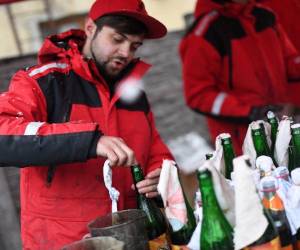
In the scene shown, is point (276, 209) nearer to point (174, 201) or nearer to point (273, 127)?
point (174, 201)

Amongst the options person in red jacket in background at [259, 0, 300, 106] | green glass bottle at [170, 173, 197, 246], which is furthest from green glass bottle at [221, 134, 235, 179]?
person in red jacket in background at [259, 0, 300, 106]

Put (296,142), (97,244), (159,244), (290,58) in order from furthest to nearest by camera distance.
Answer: (290,58)
(296,142)
(159,244)
(97,244)

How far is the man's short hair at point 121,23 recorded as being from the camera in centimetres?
248

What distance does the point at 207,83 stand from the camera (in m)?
3.68

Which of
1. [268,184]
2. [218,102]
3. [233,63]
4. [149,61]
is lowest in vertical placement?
[149,61]

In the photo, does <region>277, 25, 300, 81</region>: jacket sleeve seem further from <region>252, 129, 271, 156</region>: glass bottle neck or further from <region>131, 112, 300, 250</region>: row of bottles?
<region>131, 112, 300, 250</region>: row of bottles

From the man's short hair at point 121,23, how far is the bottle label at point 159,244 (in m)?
0.99

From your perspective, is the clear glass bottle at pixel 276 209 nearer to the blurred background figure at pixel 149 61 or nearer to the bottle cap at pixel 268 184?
the bottle cap at pixel 268 184

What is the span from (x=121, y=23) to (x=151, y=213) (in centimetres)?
85

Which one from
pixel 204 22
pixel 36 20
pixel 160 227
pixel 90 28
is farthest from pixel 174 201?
pixel 36 20

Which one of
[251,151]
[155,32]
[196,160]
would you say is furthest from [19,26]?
[251,151]

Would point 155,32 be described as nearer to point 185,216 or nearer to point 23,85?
point 23,85

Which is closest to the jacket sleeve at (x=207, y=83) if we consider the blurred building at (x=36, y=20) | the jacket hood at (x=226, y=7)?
the jacket hood at (x=226, y=7)

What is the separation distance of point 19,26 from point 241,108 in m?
5.64
